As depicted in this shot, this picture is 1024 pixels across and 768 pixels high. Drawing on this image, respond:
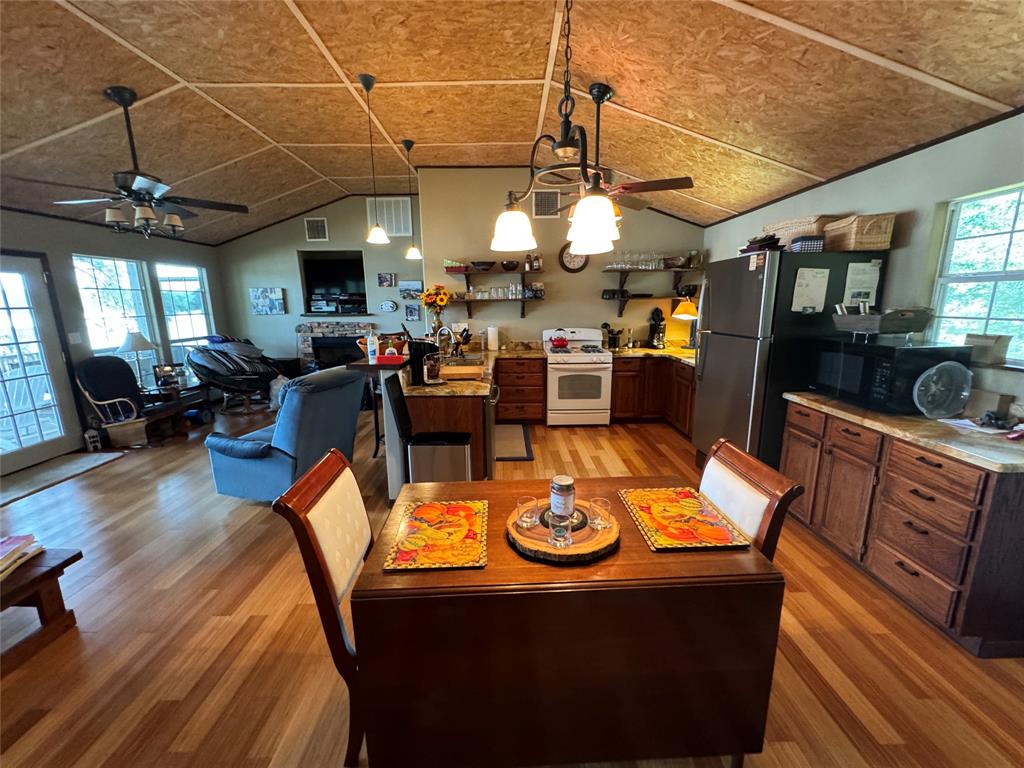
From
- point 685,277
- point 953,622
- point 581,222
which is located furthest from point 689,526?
point 685,277

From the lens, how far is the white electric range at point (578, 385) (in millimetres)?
4652

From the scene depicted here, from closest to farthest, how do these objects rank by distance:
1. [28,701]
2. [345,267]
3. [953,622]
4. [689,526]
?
[689,526] → [28,701] → [953,622] → [345,267]

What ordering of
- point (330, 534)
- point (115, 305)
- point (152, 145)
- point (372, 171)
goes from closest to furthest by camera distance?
1. point (330, 534)
2. point (152, 145)
3. point (115, 305)
4. point (372, 171)

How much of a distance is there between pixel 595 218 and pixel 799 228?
251cm

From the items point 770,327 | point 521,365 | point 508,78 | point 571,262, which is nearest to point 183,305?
point 521,365

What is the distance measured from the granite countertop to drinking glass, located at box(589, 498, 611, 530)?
1.57 metres

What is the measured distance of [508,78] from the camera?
2.90 m

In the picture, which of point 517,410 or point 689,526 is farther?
point 517,410

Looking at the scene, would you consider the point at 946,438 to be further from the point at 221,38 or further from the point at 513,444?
the point at 221,38

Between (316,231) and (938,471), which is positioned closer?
(938,471)

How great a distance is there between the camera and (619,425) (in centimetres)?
496

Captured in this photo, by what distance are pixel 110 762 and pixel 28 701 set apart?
58cm

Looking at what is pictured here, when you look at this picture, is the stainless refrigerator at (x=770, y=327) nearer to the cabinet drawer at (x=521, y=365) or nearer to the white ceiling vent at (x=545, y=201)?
the cabinet drawer at (x=521, y=365)

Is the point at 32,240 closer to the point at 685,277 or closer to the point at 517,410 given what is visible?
the point at 517,410
